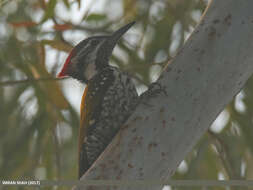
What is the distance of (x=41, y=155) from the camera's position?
3.59m

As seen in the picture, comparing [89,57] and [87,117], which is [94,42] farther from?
[87,117]

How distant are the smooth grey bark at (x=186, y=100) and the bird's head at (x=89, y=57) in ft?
3.49

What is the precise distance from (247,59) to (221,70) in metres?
0.12

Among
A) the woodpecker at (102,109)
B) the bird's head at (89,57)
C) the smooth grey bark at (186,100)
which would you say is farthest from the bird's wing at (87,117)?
the smooth grey bark at (186,100)

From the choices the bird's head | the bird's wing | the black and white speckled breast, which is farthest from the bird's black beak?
the bird's wing

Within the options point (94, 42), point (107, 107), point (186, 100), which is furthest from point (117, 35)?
point (186, 100)

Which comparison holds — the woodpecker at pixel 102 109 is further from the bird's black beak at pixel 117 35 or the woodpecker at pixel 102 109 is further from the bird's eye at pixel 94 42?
the bird's eye at pixel 94 42

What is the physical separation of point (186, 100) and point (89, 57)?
123 centimetres

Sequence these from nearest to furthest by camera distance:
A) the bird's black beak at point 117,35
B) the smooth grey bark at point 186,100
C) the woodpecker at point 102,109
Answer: the smooth grey bark at point 186,100 → the woodpecker at point 102,109 → the bird's black beak at point 117,35

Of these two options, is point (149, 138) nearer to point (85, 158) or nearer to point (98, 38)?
point (85, 158)

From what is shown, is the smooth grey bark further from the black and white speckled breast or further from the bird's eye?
the bird's eye

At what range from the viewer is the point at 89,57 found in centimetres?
277

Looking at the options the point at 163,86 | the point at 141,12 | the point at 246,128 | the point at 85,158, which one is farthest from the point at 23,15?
the point at 163,86

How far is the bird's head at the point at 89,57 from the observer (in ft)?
9.02
